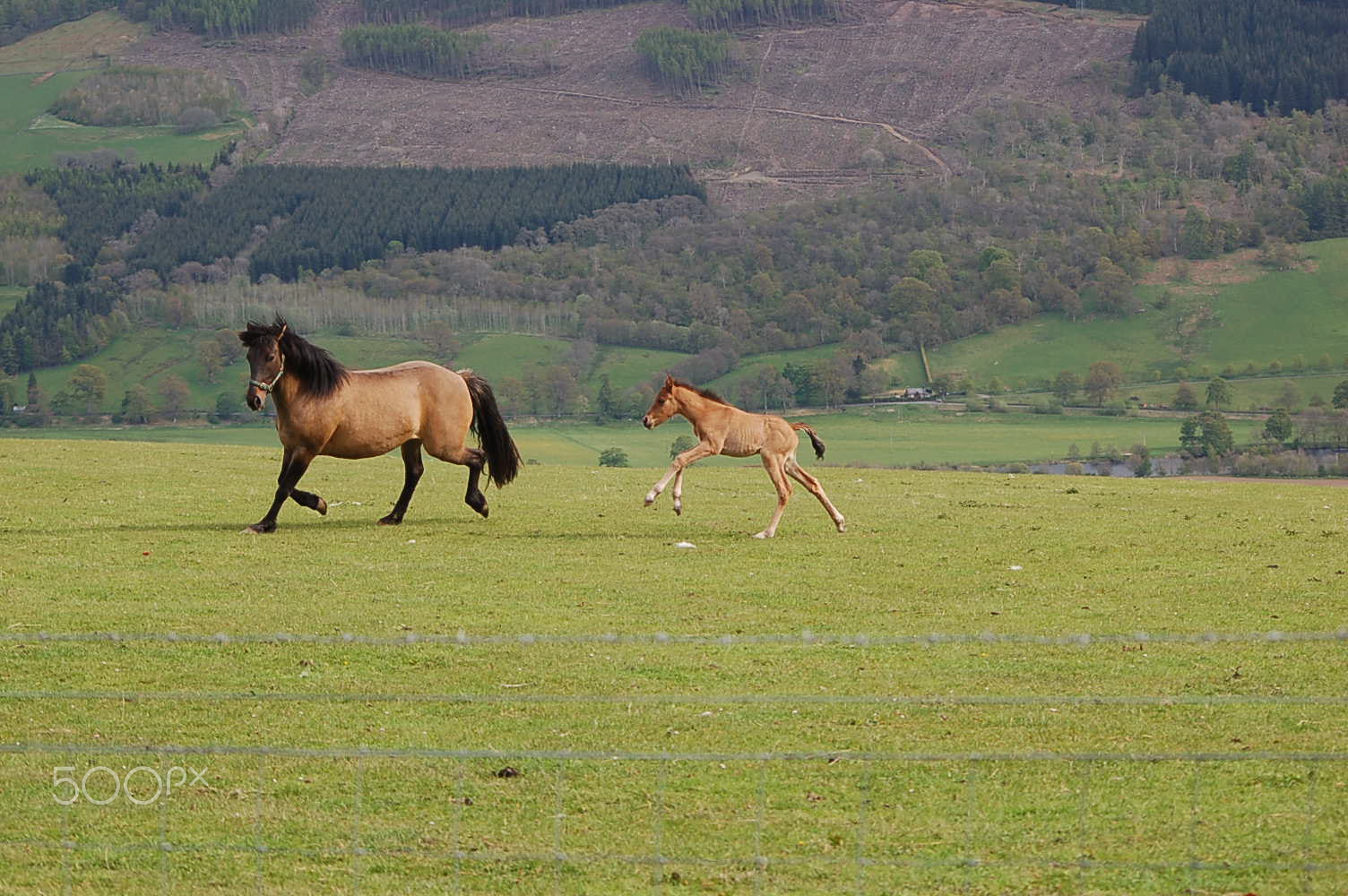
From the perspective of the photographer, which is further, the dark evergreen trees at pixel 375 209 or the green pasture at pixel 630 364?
the dark evergreen trees at pixel 375 209

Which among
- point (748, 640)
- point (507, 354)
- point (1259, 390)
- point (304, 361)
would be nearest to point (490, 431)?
point (304, 361)

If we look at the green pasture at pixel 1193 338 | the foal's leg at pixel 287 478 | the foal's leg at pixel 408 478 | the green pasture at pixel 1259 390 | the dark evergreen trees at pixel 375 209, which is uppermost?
the foal's leg at pixel 287 478

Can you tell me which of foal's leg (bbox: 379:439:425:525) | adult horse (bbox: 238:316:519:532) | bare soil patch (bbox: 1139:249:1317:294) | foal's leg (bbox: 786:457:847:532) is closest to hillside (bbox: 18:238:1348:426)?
bare soil patch (bbox: 1139:249:1317:294)

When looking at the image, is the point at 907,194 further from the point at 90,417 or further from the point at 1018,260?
the point at 90,417

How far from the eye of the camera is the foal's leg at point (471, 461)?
20.2m

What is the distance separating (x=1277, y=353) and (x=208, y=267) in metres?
94.2

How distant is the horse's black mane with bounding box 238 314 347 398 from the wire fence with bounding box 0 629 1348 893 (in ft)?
29.9

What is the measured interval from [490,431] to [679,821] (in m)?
12.5

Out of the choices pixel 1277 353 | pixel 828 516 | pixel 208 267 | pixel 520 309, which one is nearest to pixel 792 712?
pixel 828 516

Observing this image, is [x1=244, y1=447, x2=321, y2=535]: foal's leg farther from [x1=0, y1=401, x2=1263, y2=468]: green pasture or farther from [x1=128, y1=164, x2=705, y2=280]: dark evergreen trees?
[x1=128, y1=164, x2=705, y2=280]: dark evergreen trees

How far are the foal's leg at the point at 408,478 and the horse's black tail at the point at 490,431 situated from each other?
798 mm

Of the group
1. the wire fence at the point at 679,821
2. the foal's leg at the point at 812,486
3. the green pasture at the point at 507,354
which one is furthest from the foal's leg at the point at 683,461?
the green pasture at the point at 507,354

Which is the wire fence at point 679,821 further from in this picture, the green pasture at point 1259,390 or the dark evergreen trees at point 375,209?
the dark evergreen trees at point 375,209

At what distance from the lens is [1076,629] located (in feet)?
44.3
